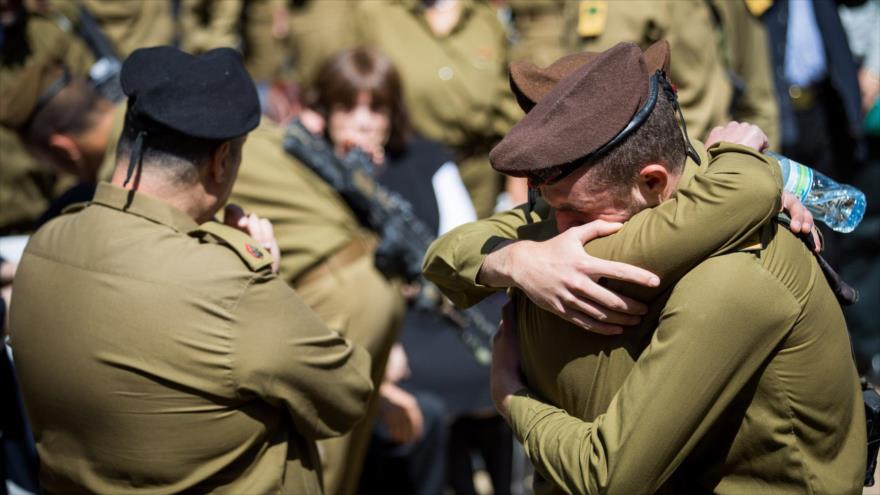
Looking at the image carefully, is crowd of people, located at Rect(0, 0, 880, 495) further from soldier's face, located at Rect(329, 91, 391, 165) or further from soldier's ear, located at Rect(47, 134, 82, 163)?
soldier's face, located at Rect(329, 91, 391, 165)

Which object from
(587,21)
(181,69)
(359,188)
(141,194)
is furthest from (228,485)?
(587,21)

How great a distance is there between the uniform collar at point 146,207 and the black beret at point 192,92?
158 mm

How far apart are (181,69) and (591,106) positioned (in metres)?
0.99

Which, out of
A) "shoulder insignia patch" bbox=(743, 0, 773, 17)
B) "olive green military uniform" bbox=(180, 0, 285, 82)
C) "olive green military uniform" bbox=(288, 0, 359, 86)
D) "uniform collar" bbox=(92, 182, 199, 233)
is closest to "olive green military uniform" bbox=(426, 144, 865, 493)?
"uniform collar" bbox=(92, 182, 199, 233)

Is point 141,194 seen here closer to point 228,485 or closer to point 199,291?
point 199,291

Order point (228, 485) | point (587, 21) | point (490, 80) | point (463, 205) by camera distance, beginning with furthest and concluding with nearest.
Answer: point (490, 80) → point (463, 205) → point (587, 21) → point (228, 485)

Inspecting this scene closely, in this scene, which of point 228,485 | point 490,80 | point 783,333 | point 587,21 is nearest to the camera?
point 783,333

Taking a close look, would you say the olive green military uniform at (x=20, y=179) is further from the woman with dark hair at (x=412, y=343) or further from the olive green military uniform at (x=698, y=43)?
the olive green military uniform at (x=698, y=43)

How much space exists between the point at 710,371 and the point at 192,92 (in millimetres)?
1229

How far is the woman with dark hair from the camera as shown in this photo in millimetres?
4336

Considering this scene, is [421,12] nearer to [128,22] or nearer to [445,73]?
[445,73]

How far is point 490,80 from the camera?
5.64 metres

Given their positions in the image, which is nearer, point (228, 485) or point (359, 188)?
point (228, 485)

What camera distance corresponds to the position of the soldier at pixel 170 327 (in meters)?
2.27
